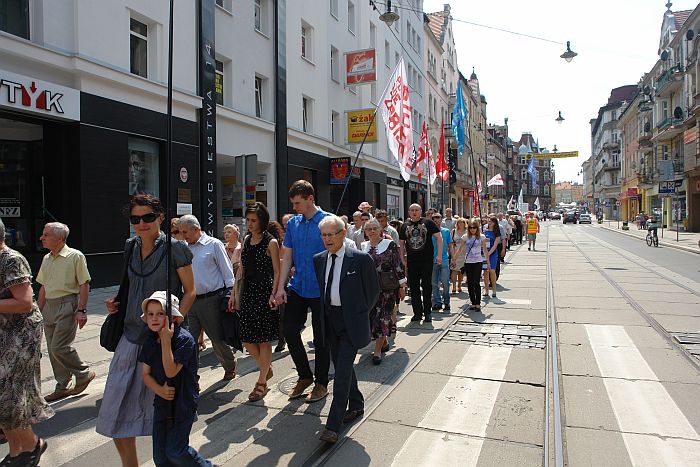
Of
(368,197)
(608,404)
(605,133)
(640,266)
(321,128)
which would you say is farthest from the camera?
(605,133)

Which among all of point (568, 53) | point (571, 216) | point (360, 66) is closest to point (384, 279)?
point (568, 53)

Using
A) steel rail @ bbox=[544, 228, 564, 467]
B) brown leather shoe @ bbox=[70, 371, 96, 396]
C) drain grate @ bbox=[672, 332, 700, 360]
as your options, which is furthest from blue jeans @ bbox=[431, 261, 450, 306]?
brown leather shoe @ bbox=[70, 371, 96, 396]

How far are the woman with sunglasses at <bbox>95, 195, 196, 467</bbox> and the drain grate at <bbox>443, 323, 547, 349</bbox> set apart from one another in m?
4.64

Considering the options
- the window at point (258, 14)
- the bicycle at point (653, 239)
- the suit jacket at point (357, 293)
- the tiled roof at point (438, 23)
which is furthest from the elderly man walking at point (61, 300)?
the tiled roof at point (438, 23)

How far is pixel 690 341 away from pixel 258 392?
579cm

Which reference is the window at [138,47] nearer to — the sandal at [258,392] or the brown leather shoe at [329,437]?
the sandal at [258,392]

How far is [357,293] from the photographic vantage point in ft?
13.0

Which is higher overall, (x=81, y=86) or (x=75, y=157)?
(x=81, y=86)

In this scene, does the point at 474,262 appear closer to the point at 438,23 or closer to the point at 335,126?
the point at 335,126

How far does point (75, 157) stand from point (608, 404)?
34.4 feet

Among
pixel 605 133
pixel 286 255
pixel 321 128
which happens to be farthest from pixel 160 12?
pixel 605 133

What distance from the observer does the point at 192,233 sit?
200 inches

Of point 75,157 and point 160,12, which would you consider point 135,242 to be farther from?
point 160,12

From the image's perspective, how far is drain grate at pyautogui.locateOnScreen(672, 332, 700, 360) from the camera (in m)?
6.36
